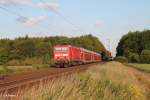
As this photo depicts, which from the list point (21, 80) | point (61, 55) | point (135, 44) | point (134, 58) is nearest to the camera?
point (21, 80)

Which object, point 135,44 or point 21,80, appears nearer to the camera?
point 21,80

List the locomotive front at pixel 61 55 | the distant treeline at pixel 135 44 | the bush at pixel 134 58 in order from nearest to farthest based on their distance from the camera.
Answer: the locomotive front at pixel 61 55, the bush at pixel 134 58, the distant treeline at pixel 135 44

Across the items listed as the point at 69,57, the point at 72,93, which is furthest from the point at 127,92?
the point at 69,57

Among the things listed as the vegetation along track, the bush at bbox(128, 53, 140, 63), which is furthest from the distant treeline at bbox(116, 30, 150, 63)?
the vegetation along track

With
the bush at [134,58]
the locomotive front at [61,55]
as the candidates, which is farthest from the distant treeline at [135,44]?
the locomotive front at [61,55]

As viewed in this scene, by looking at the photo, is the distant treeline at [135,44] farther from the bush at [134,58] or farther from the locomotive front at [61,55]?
the locomotive front at [61,55]

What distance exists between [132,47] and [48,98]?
5780 inches

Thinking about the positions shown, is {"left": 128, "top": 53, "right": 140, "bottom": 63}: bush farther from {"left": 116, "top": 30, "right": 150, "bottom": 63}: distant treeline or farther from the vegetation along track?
the vegetation along track

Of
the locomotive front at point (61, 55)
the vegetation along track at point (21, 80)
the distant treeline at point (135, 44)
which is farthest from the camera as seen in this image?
the distant treeline at point (135, 44)

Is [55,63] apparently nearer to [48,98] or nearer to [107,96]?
[107,96]

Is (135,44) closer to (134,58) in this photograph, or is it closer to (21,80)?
(134,58)

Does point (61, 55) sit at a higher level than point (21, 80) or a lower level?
higher

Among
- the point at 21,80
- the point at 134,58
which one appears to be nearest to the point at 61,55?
the point at 21,80

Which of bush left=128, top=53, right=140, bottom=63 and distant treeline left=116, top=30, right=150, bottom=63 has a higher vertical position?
distant treeline left=116, top=30, right=150, bottom=63
